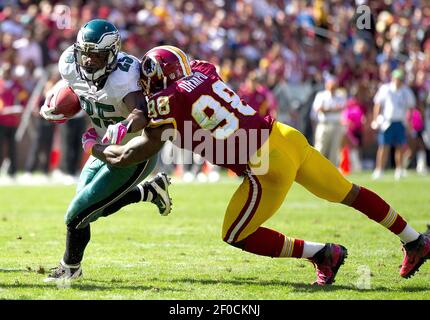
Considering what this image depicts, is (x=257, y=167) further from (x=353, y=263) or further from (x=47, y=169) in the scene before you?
(x=47, y=169)

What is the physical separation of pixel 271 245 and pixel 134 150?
962 millimetres

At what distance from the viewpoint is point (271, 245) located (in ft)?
17.4

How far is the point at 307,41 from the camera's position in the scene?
17.4 meters

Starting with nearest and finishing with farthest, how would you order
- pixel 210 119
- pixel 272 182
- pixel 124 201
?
pixel 210 119 < pixel 272 182 < pixel 124 201

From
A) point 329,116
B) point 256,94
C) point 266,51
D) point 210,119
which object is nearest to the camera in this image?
point 210,119

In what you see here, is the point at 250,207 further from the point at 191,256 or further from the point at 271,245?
the point at 191,256

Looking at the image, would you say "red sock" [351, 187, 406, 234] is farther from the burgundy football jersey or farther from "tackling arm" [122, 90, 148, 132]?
"tackling arm" [122, 90, 148, 132]

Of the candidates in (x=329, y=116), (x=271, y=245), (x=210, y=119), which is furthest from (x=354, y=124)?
(x=210, y=119)

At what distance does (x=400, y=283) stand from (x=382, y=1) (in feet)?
43.6

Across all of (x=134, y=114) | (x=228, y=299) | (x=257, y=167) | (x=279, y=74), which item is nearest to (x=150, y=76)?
(x=134, y=114)

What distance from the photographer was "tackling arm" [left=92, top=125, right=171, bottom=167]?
4.96m

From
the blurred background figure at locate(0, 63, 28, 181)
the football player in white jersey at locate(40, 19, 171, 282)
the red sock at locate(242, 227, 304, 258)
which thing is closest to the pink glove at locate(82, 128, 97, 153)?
the football player in white jersey at locate(40, 19, 171, 282)

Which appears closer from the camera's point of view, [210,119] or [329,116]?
[210,119]
